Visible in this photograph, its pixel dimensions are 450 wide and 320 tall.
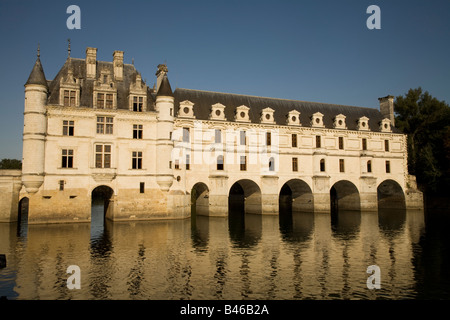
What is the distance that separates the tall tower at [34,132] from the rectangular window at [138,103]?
8.36 m

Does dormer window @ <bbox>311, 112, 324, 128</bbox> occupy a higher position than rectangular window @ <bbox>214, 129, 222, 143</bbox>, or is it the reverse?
dormer window @ <bbox>311, 112, 324, 128</bbox>

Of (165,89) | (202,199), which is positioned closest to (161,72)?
(165,89)

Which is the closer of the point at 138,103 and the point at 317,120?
the point at 138,103

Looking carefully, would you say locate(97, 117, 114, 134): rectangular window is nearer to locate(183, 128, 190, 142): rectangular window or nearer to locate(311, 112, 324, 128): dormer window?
locate(183, 128, 190, 142): rectangular window

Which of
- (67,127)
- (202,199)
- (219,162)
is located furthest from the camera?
(202,199)

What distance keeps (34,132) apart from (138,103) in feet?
33.2

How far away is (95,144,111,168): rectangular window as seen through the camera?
113ft

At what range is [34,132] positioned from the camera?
3183 centimetres

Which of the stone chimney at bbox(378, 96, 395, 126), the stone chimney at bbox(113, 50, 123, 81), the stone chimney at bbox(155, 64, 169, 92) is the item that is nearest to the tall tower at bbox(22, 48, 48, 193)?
the stone chimney at bbox(113, 50, 123, 81)

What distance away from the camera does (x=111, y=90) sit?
35.1 meters

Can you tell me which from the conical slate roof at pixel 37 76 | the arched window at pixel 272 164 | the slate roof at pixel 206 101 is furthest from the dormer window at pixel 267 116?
the conical slate roof at pixel 37 76

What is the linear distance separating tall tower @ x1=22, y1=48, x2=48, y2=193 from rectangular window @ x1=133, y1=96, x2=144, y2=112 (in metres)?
8.36

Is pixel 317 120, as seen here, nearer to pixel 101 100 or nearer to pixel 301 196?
pixel 301 196

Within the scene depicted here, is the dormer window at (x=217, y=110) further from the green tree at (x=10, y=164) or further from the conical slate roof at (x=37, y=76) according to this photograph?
the green tree at (x=10, y=164)
